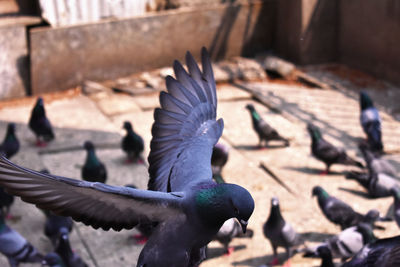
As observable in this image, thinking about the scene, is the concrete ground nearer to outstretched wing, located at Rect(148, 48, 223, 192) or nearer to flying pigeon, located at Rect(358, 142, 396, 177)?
flying pigeon, located at Rect(358, 142, 396, 177)

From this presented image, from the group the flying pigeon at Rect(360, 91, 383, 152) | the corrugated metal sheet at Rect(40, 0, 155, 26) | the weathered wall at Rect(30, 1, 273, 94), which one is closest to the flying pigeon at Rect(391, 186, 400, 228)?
the flying pigeon at Rect(360, 91, 383, 152)

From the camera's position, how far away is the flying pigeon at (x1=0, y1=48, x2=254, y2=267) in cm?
291

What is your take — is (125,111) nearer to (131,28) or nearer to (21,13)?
(131,28)

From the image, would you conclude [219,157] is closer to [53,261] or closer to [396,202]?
[396,202]

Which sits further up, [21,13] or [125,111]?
[21,13]

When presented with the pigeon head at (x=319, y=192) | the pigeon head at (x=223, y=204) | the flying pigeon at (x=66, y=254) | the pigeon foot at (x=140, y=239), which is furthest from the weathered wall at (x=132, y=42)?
the pigeon head at (x=223, y=204)

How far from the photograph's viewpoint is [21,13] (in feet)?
30.2

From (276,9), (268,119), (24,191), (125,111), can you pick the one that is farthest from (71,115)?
(24,191)

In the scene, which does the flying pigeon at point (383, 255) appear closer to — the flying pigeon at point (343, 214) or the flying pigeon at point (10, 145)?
the flying pigeon at point (343, 214)

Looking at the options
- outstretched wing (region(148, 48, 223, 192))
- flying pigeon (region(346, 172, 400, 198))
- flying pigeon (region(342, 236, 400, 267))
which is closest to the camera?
flying pigeon (region(342, 236, 400, 267))

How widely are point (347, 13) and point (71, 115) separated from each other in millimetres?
4984

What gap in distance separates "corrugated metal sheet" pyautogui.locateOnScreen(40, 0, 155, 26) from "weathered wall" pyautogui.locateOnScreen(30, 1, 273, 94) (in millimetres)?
145

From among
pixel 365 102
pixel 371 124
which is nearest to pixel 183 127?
pixel 371 124

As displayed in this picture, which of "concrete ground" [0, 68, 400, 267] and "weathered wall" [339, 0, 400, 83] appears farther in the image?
"weathered wall" [339, 0, 400, 83]
